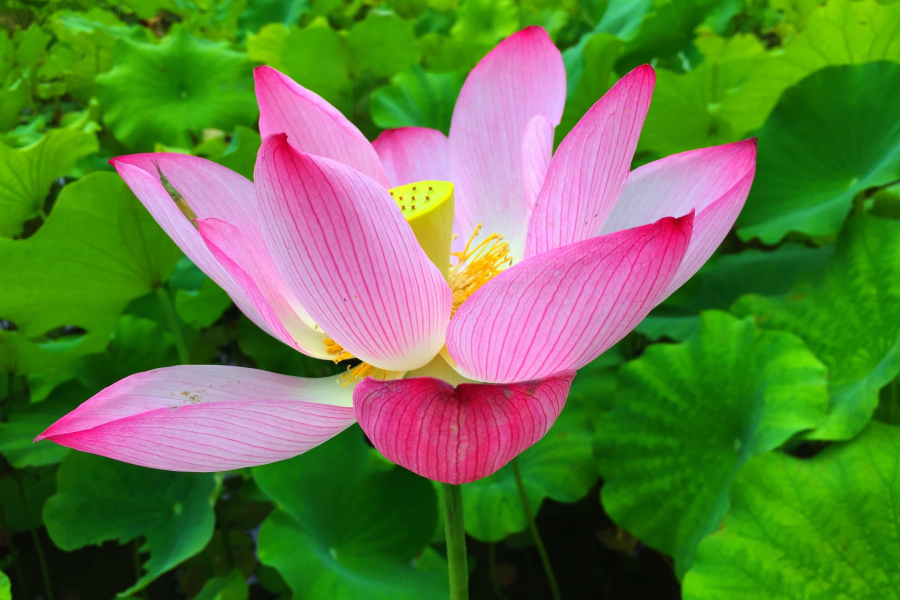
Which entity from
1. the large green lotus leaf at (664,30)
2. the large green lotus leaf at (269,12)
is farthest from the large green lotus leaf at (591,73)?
the large green lotus leaf at (269,12)

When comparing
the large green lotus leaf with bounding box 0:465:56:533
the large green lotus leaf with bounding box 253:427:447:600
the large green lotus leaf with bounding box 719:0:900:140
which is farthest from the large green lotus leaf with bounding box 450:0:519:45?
the large green lotus leaf with bounding box 0:465:56:533

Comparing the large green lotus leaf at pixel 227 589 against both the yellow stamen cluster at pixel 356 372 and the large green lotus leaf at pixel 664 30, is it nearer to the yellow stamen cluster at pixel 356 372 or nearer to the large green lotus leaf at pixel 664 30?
the yellow stamen cluster at pixel 356 372

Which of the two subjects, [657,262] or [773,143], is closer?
[657,262]

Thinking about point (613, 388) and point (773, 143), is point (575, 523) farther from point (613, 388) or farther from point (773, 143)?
point (773, 143)

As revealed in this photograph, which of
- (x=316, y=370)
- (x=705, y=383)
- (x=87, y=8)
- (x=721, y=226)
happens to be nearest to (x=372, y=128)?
(x=316, y=370)

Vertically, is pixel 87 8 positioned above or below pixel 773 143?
above

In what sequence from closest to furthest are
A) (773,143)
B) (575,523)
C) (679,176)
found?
(679,176) < (773,143) < (575,523)
